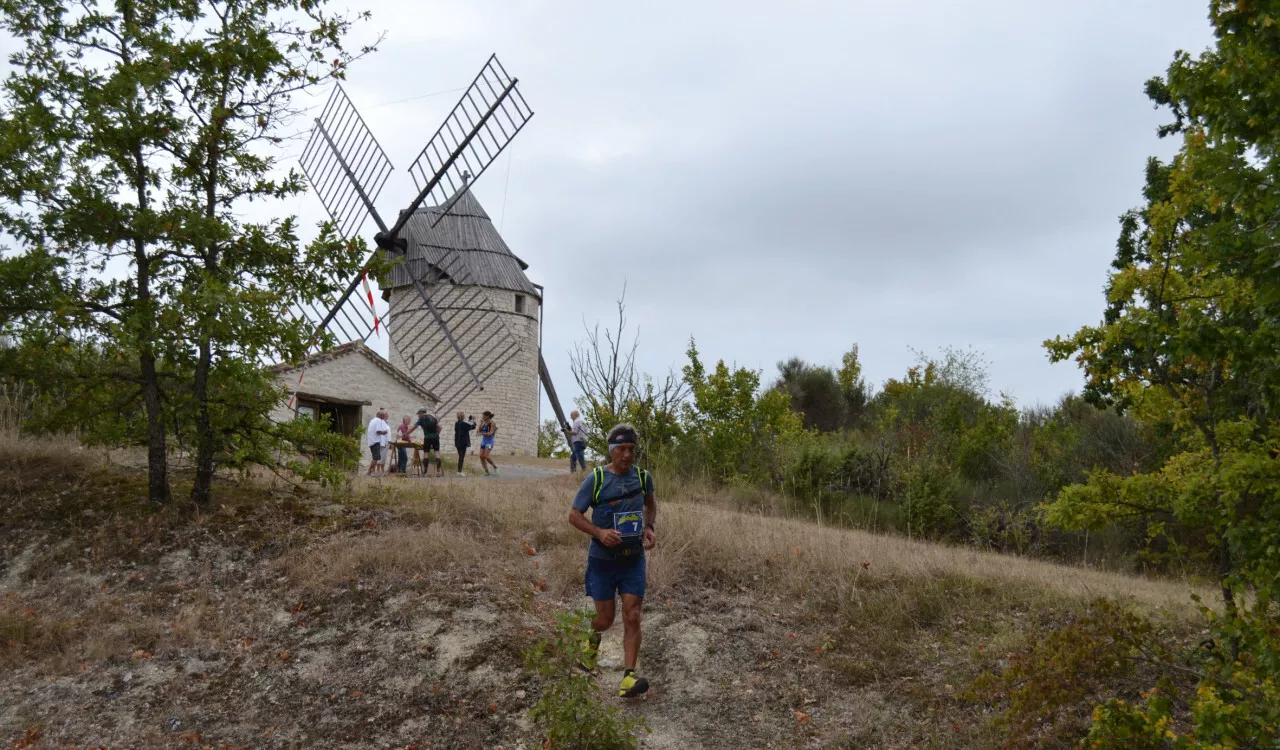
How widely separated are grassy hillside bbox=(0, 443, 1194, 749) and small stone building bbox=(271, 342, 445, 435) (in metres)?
11.6

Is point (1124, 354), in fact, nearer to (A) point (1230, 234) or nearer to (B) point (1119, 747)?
(A) point (1230, 234)

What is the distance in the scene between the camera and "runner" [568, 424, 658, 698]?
21.6 ft

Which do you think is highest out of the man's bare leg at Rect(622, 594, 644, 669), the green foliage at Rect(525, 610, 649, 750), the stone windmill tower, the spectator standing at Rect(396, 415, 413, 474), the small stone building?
the stone windmill tower

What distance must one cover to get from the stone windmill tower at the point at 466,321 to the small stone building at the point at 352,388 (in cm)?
260

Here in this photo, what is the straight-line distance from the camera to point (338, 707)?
23.7 feet

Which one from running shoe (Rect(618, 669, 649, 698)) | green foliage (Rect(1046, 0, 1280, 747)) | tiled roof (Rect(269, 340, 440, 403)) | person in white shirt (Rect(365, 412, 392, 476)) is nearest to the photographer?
green foliage (Rect(1046, 0, 1280, 747))

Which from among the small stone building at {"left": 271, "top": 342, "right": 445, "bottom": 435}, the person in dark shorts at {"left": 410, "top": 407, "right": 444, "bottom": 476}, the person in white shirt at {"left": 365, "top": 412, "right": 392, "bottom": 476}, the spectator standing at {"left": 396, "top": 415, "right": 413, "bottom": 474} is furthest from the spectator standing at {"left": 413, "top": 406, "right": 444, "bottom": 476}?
the small stone building at {"left": 271, "top": 342, "right": 445, "bottom": 435}

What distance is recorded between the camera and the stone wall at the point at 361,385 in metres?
23.4

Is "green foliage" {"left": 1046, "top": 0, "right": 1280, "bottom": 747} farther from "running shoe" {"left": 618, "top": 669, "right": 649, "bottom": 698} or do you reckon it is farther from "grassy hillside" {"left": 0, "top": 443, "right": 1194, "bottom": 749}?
"running shoe" {"left": 618, "top": 669, "right": 649, "bottom": 698}

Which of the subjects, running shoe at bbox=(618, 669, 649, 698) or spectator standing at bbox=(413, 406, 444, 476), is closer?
running shoe at bbox=(618, 669, 649, 698)

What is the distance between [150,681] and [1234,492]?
768 cm

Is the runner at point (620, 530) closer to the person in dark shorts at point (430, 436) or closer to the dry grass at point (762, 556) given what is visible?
the dry grass at point (762, 556)

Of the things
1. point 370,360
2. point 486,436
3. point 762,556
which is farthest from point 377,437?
point 762,556

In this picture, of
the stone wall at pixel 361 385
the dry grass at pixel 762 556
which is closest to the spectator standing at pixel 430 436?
the stone wall at pixel 361 385
